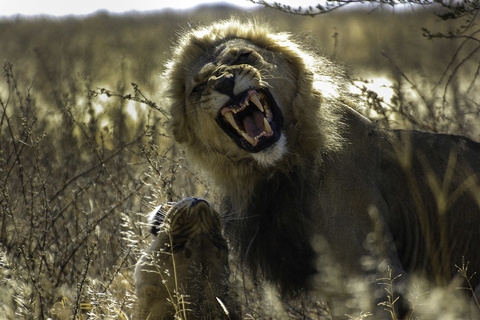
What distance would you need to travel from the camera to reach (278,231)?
16.1ft

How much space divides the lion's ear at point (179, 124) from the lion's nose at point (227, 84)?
1.61ft

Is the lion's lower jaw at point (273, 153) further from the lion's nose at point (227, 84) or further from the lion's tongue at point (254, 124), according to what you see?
the lion's nose at point (227, 84)

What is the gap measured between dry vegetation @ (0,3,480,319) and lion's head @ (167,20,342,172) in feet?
1.18

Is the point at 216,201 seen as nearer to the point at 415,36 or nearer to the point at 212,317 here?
the point at 212,317

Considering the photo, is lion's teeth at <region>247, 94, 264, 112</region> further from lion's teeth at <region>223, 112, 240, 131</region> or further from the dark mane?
the dark mane

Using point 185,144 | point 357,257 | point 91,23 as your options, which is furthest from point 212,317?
point 91,23

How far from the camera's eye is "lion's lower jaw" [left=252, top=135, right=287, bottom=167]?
15.2ft

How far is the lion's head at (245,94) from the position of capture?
4.63 m

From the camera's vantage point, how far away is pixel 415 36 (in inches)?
587

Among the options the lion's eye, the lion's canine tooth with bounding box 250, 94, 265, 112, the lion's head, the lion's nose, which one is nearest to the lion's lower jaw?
the lion's head

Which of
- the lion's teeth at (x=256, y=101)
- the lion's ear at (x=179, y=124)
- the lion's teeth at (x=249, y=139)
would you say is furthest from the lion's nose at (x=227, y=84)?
the lion's ear at (x=179, y=124)

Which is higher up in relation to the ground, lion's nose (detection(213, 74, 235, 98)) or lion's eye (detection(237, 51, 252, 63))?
lion's eye (detection(237, 51, 252, 63))

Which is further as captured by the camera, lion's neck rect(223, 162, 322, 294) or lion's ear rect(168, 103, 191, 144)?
lion's ear rect(168, 103, 191, 144)

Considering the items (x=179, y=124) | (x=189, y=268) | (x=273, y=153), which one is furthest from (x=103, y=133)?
(x=189, y=268)
